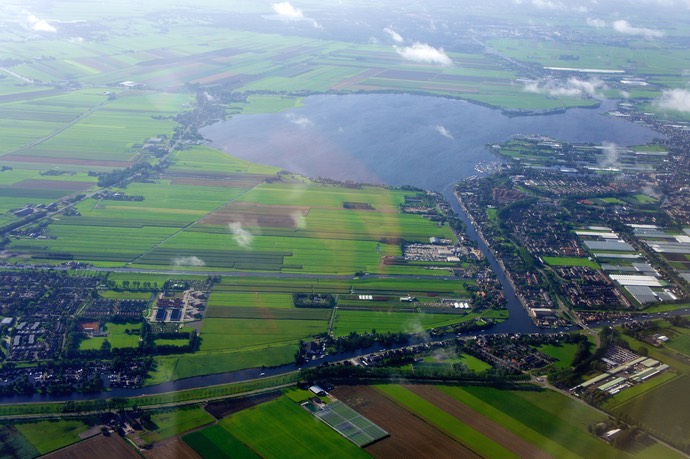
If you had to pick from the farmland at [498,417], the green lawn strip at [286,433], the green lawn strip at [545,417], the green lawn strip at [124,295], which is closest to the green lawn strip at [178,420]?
the green lawn strip at [286,433]

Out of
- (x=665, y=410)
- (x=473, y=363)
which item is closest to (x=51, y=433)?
(x=473, y=363)

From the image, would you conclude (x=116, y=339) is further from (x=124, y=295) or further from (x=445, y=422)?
(x=445, y=422)

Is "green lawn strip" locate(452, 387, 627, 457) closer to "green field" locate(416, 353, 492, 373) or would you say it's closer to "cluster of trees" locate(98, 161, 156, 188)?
"green field" locate(416, 353, 492, 373)

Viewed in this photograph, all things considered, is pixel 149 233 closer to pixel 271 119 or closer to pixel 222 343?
pixel 222 343

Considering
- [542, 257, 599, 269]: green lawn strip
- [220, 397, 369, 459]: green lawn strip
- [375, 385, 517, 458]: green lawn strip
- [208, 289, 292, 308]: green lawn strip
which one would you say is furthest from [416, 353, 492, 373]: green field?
[542, 257, 599, 269]: green lawn strip

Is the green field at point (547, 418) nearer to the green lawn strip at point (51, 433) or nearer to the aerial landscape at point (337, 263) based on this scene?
the aerial landscape at point (337, 263)
